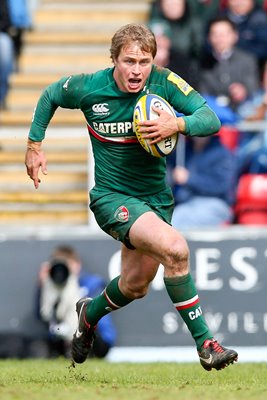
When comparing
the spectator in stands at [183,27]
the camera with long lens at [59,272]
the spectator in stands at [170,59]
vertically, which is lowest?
the camera with long lens at [59,272]

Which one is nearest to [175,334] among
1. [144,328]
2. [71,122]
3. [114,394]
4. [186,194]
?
[144,328]

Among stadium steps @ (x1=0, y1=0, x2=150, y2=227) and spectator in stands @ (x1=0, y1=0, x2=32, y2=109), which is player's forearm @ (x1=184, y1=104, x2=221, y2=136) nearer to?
stadium steps @ (x1=0, y1=0, x2=150, y2=227)

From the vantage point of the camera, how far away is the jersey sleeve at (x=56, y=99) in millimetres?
9258

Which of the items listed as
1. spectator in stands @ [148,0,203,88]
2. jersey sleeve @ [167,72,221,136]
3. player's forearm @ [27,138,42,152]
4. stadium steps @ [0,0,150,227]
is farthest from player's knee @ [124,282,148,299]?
spectator in stands @ [148,0,203,88]

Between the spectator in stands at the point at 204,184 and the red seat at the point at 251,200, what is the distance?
99mm

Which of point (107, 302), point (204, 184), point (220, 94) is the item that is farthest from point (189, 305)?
point (220, 94)

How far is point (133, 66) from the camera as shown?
8.86m

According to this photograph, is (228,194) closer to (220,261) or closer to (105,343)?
(220,261)

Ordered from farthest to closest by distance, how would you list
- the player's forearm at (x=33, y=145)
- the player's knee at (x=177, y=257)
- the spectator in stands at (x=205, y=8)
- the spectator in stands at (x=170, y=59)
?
the spectator in stands at (x=205, y=8)
the spectator in stands at (x=170, y=59)
the player's forearm at (x=33, y=145)
the player's knee at (x=177, y=257)

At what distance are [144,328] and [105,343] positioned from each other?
0.74 meters

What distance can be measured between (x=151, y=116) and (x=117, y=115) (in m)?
0.45

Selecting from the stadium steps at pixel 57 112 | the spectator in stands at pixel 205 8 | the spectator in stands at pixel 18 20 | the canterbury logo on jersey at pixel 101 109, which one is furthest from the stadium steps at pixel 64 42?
the canterbury logo on jersey at pixel 101 109

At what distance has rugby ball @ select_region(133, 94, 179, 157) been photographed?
877cm

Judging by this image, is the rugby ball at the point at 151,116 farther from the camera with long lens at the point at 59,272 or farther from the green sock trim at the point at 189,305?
the camera with long lens at the point at 59,272
